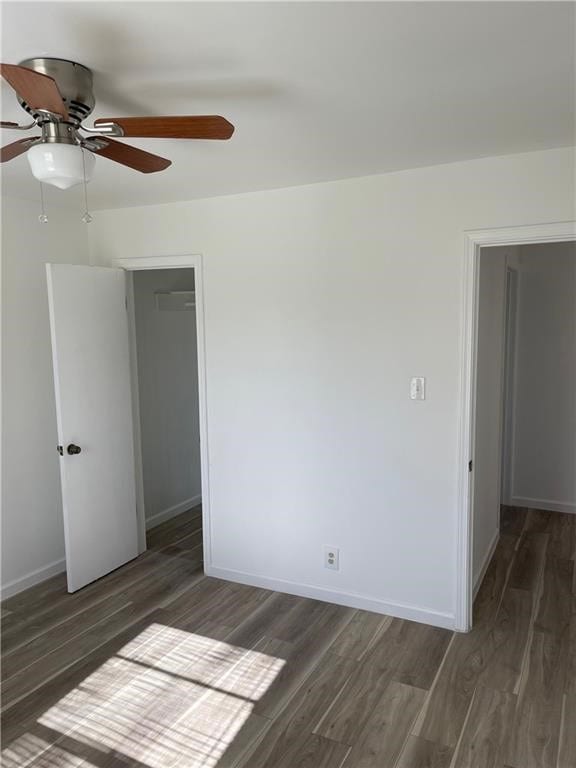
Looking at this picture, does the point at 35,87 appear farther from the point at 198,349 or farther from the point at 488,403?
the point at 488,403

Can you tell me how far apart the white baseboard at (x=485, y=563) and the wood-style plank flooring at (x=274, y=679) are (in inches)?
2.2

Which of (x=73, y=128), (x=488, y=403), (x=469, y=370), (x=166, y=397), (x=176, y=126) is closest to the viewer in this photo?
(x=176, y=126)

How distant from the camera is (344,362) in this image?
10.0 ft

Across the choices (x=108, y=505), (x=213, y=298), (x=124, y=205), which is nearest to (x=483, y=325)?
(x=213, y=298)

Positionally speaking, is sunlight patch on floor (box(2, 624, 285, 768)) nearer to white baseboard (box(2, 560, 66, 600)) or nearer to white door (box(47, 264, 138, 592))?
white door (box(47, 264, 138, 592))

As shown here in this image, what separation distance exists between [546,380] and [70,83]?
4.28 meters

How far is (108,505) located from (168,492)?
1079mm

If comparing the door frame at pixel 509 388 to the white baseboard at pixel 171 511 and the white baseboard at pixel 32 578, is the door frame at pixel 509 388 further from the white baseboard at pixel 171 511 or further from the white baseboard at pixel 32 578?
the white baseboard at pixel 32 578

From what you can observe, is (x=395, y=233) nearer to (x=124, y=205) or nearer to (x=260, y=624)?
(x=124, y=205)

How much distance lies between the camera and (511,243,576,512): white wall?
178 inches

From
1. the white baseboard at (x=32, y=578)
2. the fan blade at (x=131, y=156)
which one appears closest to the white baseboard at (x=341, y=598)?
the white baseboard at (x=32, y=578)

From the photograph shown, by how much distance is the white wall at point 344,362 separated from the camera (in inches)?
109

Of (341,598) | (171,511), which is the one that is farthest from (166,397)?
(341,598)

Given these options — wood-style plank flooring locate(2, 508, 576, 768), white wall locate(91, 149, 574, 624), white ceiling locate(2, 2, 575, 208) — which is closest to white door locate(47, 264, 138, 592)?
wood-style plank flooring locate(2, 508, 576, 768)
